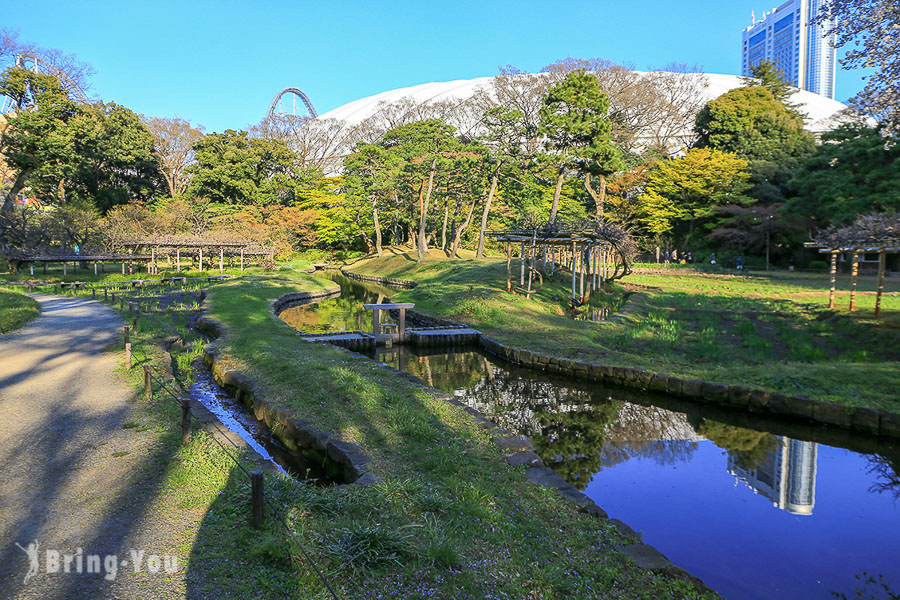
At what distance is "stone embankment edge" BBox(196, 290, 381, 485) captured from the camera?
522cm

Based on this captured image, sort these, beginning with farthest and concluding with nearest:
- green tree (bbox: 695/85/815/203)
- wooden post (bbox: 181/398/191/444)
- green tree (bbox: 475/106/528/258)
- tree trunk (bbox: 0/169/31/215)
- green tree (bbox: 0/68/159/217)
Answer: tree trunk (bbox: 0/169/31/215)
green tree (bbox: 0/68/159/217)
green tree (bbox: 695/85/815/203)
green tree (bbox: 475/106/528/258)
wooden post (bbox: 181/398/191/444)

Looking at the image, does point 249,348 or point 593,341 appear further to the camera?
point 593,341

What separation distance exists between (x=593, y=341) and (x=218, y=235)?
3455cm

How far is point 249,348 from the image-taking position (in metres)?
11.0

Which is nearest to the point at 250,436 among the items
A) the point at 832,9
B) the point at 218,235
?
the point at 832,9

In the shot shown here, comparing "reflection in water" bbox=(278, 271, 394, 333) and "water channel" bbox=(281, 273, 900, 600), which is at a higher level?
"reflection in water" bbox=(278, 271, 394, 333)

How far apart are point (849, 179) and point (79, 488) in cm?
3383

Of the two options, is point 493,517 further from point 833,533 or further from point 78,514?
point 833,533

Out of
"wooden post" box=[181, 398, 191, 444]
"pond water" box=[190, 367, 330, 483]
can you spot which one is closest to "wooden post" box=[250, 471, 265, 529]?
"pond water" box=[190, 367, 330, 483]

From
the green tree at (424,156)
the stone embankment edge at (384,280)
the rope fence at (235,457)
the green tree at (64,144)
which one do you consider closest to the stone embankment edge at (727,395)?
the rope fence at (235,457)

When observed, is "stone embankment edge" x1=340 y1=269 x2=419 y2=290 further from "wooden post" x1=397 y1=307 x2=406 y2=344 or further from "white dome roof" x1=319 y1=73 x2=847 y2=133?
"white dome roof" x1=319 y1=73 x2=847 y2=133

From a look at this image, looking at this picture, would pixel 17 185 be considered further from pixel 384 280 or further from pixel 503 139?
pixel 503 139

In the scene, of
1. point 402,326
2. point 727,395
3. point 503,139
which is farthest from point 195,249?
point 727,395

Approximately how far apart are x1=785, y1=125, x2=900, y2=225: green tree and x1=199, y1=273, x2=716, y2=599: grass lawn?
25885mm
